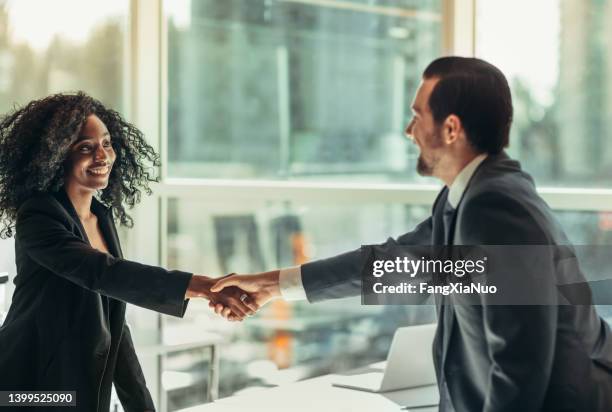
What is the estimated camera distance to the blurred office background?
345 centimetres

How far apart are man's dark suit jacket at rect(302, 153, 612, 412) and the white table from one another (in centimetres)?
36

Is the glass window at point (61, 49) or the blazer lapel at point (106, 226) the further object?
the glass window at point (61, 49)

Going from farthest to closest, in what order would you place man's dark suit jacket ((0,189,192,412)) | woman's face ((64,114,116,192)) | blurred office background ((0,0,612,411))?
1. blurred office background ((0,0,612,411))
2. woman's face ((64,114,116,192))
3. man's dark suit jacket ((0,189,192,412))

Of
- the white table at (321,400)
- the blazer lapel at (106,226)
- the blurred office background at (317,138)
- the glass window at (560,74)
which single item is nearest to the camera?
the blazer lapel at (106,226)

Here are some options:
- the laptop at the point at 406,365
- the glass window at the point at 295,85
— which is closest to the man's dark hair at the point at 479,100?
the laptop at the point at 406,365

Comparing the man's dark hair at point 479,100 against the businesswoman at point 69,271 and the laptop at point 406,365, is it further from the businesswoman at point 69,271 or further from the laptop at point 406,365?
the businesswoman at point 69,271

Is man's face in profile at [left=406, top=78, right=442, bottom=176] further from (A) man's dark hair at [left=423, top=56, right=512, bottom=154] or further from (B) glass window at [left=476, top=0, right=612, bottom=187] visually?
(B) glass window at [left=476, top=0, right=612, bottom=187]

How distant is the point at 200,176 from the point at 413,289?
1520mm

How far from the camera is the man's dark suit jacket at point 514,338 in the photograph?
1.43m

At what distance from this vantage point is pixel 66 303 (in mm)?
1673

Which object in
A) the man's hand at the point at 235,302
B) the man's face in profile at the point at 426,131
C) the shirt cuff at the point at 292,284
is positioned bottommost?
the man's hand at the point at 235,302

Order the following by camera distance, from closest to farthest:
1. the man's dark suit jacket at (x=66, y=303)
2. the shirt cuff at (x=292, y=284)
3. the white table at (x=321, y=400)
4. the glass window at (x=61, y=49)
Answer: the man's dark suit jacket at (x=66, y=303) < the white table at (x=321, y=400) < the shirt cuff at (x=292, y=284) < the glass window at (x=61, y=49)

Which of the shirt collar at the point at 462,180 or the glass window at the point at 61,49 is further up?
the glass window at the point at 61,49

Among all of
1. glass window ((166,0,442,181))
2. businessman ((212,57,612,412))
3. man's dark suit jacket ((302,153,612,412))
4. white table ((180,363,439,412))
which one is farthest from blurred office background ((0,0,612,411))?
man's dark suit jacket ((302,153,612,412))
